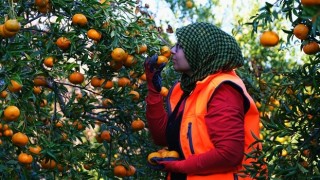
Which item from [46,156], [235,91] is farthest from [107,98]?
[235,91]

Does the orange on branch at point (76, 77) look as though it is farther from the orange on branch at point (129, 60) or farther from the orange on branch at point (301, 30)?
the orange on branch at point (301, 30)

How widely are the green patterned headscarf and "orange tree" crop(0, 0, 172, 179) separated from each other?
42cm

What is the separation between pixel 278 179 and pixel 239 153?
21.3 inches

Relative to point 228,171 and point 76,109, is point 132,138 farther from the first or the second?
point 228,171

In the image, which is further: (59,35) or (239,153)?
(59,35)

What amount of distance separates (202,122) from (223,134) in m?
0.13

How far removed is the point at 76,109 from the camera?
12.7 feet

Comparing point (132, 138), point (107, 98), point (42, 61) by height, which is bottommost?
point (132, 138)

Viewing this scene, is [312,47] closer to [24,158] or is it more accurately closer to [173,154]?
[173,154]

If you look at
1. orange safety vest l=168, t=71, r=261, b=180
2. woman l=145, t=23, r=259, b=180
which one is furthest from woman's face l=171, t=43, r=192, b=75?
orange safety vest l=168, t=71, r=261, b=180

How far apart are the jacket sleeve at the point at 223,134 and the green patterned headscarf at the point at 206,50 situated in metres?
0.15

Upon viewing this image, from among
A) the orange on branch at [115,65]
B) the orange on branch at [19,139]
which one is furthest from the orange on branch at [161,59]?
the orange on branch at [19,139]

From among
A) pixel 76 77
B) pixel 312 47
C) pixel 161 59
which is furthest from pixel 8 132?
pixel 312 47

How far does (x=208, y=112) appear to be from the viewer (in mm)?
2857
